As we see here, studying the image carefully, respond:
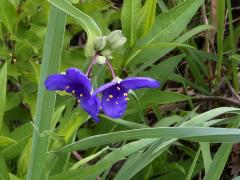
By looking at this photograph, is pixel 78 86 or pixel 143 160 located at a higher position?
pixel 78 86

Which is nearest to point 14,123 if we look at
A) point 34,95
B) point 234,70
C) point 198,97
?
point 34,95

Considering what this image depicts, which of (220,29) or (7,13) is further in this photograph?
(220,29)

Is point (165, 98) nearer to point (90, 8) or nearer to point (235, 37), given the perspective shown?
point (90, 8)

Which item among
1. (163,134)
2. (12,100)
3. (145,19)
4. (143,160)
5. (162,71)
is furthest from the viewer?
(162,71)

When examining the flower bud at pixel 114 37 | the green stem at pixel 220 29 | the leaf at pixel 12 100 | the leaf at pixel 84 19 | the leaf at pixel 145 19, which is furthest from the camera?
the green stem at pixel 220 29

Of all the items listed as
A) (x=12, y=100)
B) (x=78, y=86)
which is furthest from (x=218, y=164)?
(x=12, y=100)

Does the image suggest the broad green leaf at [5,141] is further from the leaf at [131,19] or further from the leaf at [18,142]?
the leaf at [131,19]

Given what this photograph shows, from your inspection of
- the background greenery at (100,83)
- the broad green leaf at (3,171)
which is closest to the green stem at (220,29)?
the background greenery at (100,83)

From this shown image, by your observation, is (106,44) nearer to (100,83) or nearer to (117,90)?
(117,90)
